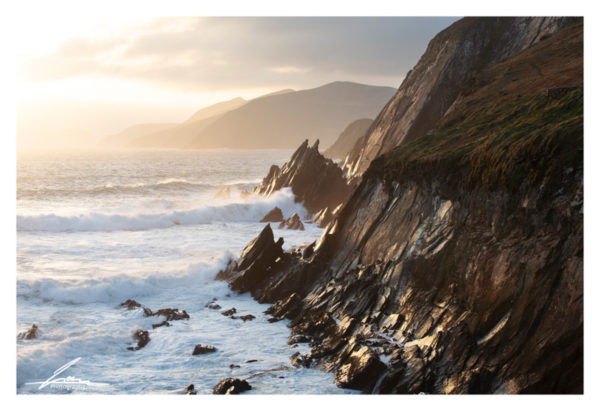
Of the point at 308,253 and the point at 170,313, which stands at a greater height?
the point at 308,253

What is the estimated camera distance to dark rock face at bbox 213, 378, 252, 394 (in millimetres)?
13609

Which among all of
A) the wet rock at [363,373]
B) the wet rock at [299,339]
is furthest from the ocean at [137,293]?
the wet rock at [363,373]

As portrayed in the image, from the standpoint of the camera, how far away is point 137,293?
22.4 metres

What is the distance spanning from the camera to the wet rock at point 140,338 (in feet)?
55.6

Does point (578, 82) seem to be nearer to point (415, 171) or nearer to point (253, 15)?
point (415, 171)

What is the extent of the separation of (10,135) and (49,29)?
442cm

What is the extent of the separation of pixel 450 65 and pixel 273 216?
18616mm

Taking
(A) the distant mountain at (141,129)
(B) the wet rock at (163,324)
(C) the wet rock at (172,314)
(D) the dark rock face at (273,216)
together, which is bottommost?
(B) the wet rock at (163,324)

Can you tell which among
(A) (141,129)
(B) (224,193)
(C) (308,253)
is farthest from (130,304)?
(B) (224,193)

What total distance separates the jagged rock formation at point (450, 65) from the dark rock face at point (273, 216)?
1040 cm

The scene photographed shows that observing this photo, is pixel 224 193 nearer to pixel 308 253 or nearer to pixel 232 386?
pixel 308 253

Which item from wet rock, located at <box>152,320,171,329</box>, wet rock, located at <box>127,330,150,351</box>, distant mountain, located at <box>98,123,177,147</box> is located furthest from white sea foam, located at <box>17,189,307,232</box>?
wet rock, located at <box>127,330,150,351</box>

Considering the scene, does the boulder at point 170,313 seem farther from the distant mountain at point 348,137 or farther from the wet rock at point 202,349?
the distant mountain at point 348,137

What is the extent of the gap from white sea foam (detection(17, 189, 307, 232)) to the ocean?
0.32 feet
